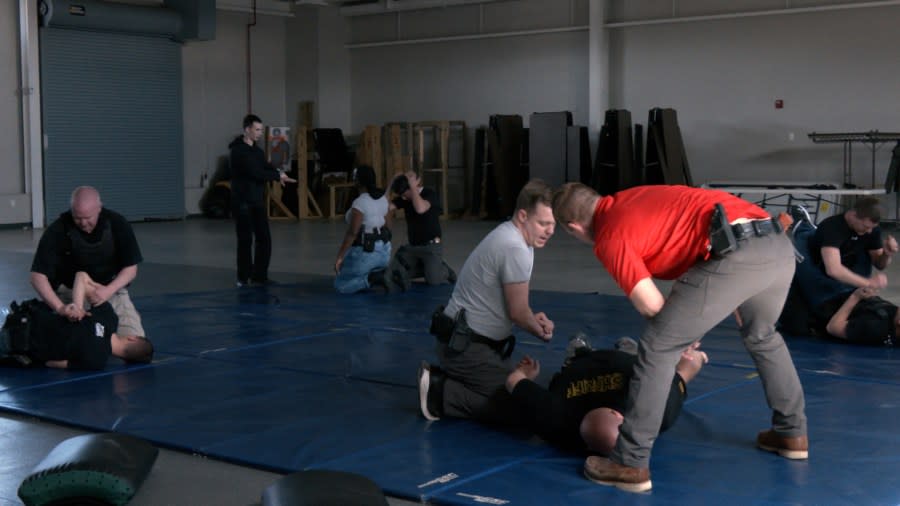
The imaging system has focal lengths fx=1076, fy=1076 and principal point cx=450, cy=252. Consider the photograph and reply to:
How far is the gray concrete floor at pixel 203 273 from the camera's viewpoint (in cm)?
420

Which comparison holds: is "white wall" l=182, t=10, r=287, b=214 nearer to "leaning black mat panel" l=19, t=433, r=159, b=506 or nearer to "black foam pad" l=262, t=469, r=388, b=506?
"leaning black mat panel" l=19, t=433, r=159, b=506

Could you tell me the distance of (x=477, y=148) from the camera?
21047 millimetres

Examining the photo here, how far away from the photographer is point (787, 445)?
4387 millimetres

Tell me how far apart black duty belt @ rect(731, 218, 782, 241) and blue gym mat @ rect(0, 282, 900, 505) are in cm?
94

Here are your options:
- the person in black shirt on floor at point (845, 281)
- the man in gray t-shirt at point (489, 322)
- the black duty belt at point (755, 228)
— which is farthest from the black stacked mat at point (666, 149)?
the black duty belt at point (755, 228)

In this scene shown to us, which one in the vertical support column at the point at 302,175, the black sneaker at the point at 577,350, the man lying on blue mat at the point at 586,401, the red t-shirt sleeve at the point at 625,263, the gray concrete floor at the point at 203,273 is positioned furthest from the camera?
the vertical support column at the point at 302,175

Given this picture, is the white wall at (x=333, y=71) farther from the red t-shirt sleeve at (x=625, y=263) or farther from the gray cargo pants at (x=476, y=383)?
the red t-shirt sleeve at (x=625, y=263)

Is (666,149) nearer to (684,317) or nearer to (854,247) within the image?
(854,247)

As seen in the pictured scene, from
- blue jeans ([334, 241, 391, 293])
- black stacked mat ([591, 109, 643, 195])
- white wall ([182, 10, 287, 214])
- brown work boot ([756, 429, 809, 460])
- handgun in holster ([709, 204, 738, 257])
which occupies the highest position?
white wall ([182, 10, 287, 214])

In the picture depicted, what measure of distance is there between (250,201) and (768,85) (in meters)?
10.5

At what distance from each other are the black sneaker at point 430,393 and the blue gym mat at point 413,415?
0.21 feet

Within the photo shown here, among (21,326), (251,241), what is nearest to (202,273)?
(251,241)

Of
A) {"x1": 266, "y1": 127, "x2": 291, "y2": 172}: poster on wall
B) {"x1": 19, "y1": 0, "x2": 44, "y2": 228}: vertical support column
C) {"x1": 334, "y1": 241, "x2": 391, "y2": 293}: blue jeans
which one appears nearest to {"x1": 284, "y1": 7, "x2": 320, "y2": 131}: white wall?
{"x1": 266, "y1": 127, "x2": 291, "y2": 172}: poster on wall

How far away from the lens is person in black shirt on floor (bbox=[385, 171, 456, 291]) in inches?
398
